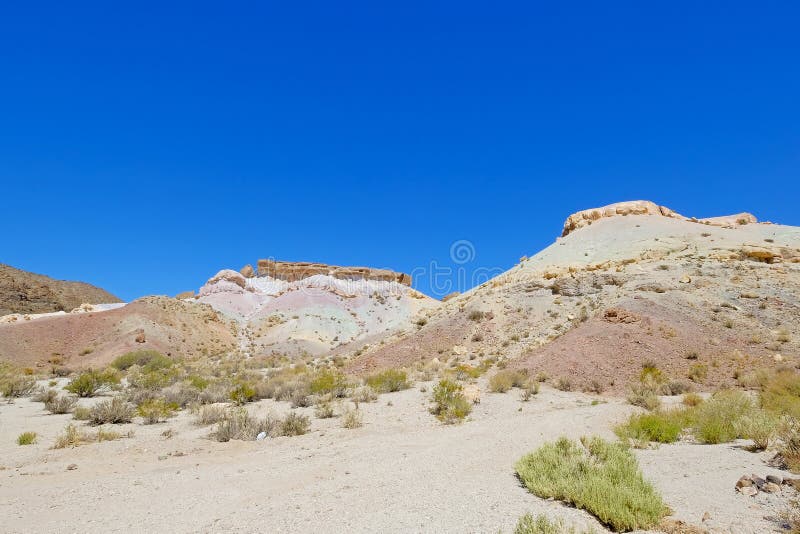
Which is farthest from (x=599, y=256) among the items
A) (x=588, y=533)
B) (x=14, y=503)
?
(x=14, y=503)

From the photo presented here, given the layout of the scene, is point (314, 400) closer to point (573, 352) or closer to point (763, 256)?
point (573, 352)

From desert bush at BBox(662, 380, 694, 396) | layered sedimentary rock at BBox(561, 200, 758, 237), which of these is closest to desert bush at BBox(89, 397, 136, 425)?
desert bush at BBox(662, 380, 694, 396)

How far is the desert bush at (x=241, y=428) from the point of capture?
8.78 m

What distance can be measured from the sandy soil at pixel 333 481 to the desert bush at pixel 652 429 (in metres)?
0.40

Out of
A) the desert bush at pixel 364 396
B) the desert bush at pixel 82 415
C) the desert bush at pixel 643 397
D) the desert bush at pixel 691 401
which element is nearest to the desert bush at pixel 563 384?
the desert bush at pixel 643 397

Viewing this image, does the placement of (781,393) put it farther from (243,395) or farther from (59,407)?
(59,407)

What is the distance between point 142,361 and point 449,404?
23.3 m

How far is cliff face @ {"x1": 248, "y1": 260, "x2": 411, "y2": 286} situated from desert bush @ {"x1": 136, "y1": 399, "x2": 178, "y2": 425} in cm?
4345

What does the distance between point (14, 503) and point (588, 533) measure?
21.2 feet

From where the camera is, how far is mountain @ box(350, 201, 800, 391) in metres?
14.7

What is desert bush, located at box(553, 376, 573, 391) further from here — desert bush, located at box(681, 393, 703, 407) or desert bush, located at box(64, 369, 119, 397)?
desert bush, located at box(64, 369, 119, 397)

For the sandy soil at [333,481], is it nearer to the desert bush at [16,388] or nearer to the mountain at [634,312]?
the desert bush at [16,388]

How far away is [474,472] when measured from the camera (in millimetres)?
6168

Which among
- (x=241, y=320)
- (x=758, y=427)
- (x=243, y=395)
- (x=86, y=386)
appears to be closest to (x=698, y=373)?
(x=758, y=427)
